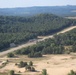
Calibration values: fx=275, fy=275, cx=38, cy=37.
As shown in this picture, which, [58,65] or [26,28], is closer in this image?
[58,65]

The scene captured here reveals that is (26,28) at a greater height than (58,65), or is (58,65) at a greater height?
(26,28)

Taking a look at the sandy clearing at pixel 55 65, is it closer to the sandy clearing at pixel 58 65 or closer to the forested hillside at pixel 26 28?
the sandy clearing at pixel 58 65

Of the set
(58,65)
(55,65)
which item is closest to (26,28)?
(55,65)

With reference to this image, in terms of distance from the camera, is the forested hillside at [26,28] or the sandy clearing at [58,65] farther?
the forested hillside at [26,28]

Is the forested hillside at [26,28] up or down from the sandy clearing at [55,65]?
up

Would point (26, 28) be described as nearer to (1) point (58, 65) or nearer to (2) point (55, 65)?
(2) point (55, 65)

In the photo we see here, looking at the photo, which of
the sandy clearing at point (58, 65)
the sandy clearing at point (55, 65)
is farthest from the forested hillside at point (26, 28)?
the sandy clearing at point (58, 65)

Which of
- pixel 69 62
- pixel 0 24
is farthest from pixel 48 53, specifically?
pixel 0 24

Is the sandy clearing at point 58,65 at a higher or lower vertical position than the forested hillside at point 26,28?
lower
